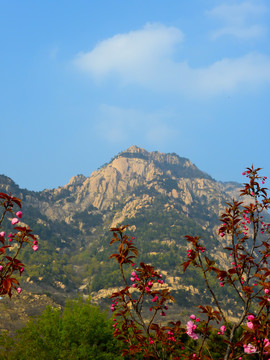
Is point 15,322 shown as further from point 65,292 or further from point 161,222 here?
point 161,222

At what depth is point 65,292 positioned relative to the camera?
293ft

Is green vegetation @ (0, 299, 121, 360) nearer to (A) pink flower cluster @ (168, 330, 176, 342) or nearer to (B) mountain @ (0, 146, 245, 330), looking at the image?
(A) pink flower cluster @ (168, 330, 176, 342)

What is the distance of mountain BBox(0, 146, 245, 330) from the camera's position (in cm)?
9806

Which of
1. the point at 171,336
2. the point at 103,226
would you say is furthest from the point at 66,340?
the point at 103,226

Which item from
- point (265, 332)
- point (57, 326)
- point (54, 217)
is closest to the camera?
point (265, 332)

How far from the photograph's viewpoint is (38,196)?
566 ft

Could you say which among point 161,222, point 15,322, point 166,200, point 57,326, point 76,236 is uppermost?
point 166,200

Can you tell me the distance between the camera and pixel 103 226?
535 feet

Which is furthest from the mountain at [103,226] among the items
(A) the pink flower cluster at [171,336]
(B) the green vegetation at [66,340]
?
(A) the pink flower cluster at [171,336]

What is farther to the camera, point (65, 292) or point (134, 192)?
point (134, 192)

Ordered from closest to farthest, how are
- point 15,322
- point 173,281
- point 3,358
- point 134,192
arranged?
point 3,358 < point 15,322 < point 173,281 < point 134,192

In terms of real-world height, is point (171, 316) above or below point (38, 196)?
below

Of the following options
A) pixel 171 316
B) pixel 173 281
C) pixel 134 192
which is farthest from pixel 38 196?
pixel 171 316

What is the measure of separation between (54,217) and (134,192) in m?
50.3
